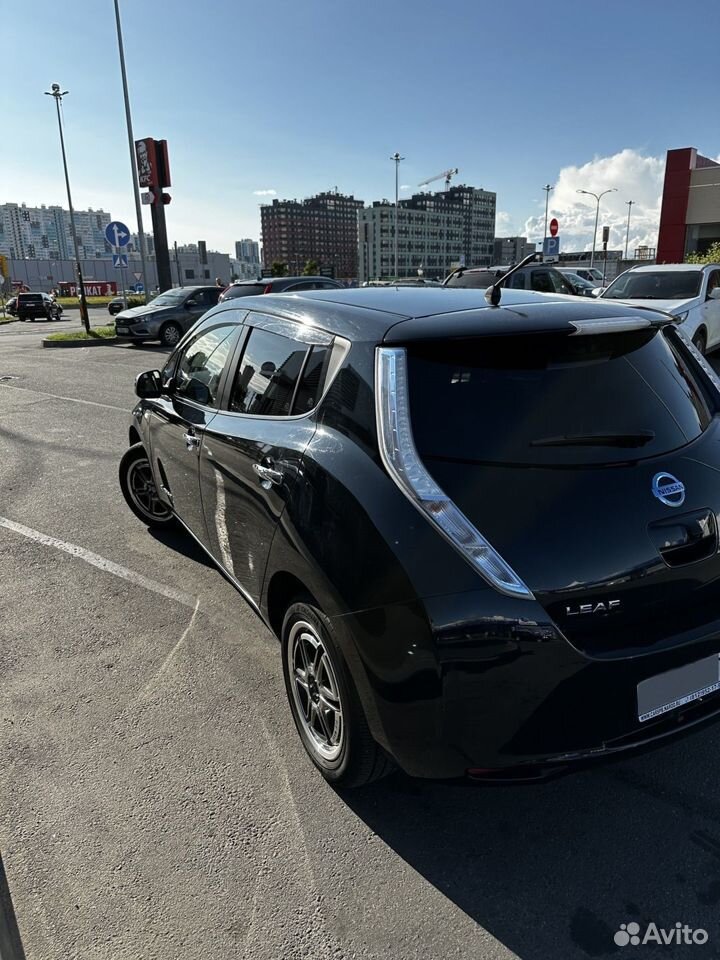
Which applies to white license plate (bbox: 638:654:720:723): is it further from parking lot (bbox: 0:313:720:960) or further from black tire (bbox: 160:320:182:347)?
black tire (bbox: 160:320:182:347)

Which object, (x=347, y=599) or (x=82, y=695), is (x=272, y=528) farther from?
(x=82, y=695)

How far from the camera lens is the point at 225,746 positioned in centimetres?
277

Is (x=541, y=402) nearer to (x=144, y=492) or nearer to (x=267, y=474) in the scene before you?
(x=267, y=474)

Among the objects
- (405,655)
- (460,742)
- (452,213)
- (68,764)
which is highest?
(452,213)

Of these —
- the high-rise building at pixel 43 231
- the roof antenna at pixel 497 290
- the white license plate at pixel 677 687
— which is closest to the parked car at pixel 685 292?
the roof antenna at pixel 497 290

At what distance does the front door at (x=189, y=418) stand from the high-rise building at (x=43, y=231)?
183151mm

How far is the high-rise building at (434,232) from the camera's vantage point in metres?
122

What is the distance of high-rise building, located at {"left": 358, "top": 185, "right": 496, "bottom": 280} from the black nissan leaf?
119 m

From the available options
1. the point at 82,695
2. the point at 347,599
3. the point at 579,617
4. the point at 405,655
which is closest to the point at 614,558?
the point at 579,617

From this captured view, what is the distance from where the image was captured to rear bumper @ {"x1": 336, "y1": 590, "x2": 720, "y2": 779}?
184 cm

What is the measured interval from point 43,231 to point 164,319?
20686 centimetres

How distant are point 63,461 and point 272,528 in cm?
535

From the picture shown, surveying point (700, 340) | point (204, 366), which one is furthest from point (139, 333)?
point (204, 366)

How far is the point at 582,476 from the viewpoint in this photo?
6.64ft
